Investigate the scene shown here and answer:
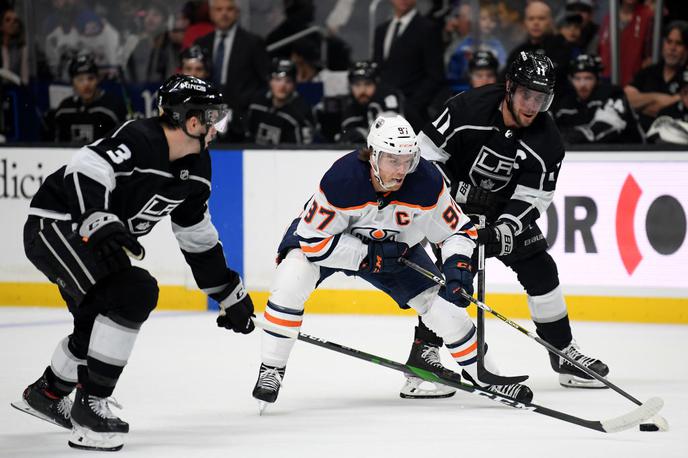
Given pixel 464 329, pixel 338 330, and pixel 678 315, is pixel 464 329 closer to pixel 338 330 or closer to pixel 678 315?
pixel 338 330

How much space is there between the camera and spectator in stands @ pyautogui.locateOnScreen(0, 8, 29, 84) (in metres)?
9.02

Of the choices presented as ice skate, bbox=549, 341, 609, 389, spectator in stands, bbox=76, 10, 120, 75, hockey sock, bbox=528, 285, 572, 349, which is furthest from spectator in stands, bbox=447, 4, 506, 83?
ice skate, bbox=549, 341, 609, 389

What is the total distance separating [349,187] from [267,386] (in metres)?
0.80

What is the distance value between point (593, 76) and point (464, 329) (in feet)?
10.3

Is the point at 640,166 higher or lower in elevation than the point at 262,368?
higher

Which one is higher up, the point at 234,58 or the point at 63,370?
the point at 234,58

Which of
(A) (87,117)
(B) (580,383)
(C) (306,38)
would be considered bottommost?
(B) (580,383)

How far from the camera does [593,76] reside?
7.31 metres

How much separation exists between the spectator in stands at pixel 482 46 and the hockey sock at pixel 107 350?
485 centimetres

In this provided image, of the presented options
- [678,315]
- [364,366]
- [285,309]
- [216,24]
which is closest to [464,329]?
[285,309]


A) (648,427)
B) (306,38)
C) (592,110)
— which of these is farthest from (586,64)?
(648,427)

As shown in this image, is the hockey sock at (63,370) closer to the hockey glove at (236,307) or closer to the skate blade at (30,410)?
the skate blade at (30,410)

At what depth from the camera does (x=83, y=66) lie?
26.4ft

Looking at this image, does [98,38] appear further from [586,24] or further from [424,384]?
[424,384]
